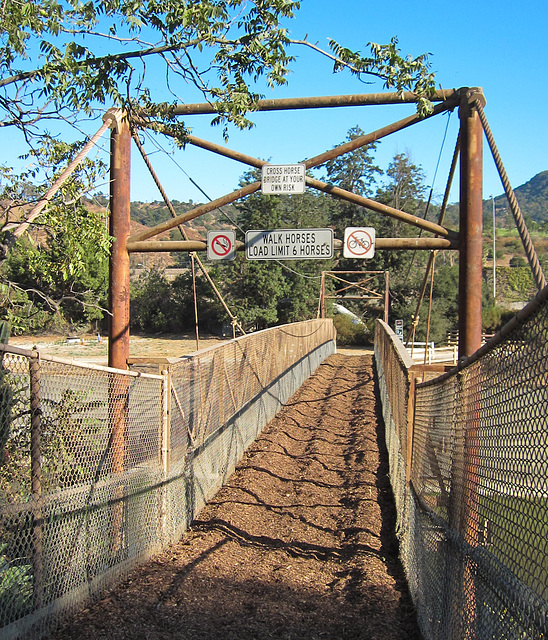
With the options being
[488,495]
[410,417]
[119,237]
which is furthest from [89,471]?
[119,237]

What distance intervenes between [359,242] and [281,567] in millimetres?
3987

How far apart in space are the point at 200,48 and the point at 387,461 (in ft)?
24.0

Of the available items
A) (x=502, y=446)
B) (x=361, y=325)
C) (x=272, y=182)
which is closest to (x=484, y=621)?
(x=502, y=446)

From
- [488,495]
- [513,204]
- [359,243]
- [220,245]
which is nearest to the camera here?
[488,495]

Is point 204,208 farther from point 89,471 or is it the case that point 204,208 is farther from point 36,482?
point 36,482

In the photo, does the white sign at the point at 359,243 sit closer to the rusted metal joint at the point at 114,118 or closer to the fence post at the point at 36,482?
the rusted metal joint at the point at 114,118

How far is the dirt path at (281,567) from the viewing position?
463cm

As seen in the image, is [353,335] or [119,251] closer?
[119,251]

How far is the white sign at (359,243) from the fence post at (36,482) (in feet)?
15.7

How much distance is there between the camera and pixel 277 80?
5387 mm

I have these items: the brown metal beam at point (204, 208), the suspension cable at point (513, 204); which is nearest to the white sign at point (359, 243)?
the brown metal beam at point (204, 208)

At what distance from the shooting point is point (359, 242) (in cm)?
823

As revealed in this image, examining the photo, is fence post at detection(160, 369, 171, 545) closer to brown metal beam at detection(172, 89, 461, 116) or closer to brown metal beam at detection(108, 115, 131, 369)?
brown metal beam at detection(108, 115, 131, 369)

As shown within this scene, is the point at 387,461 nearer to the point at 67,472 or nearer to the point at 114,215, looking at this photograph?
the point at 114,215
